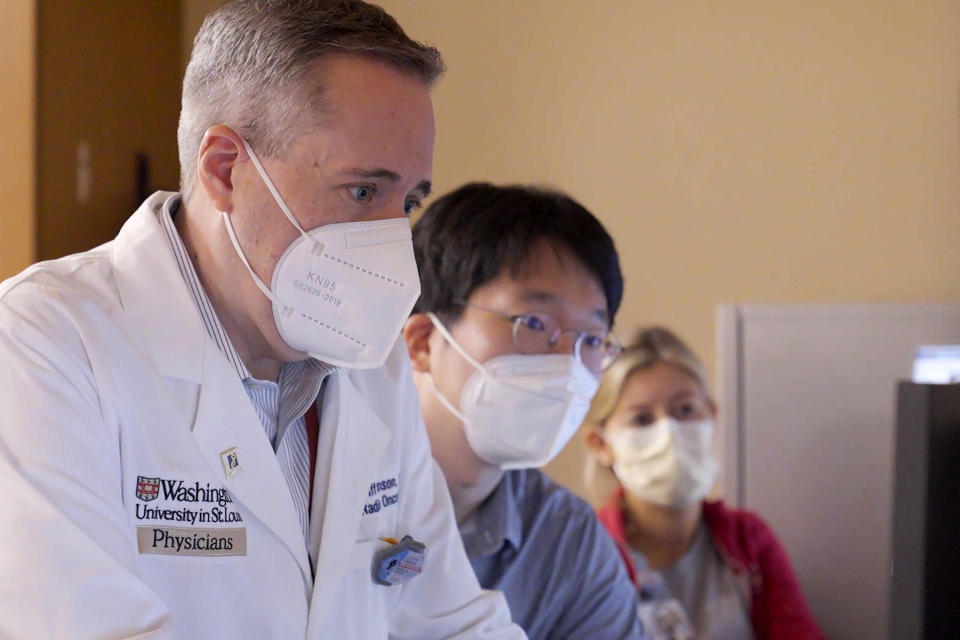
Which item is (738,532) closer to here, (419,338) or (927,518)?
A: (419,338)

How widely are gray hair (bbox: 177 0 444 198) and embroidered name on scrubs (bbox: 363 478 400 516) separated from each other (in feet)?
1.45

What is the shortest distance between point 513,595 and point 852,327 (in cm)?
151

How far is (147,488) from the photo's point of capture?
1.14m

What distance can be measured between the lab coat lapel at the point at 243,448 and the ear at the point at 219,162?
6.6 inches

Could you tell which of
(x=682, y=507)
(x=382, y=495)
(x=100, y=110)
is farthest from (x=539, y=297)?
(x=100, y=110)

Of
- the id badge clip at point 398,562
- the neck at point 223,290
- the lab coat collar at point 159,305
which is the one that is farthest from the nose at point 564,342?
the lab coat collar at point 159,305

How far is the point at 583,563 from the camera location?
71.1 inches

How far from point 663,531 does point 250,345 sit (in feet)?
5.37

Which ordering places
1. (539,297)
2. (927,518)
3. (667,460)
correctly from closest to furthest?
(927,518), (539,297), (667,460)

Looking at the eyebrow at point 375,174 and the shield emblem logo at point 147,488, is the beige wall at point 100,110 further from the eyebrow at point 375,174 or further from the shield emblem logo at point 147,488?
the shield emblem logo at point 147,488

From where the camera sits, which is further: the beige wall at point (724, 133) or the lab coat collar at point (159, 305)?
the beige wall at point (724, 133)

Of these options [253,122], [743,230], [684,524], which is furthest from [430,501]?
[743,230]

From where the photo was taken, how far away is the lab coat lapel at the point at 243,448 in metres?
1.21

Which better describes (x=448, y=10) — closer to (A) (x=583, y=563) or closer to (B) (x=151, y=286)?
(A) (x=583, y=563)
